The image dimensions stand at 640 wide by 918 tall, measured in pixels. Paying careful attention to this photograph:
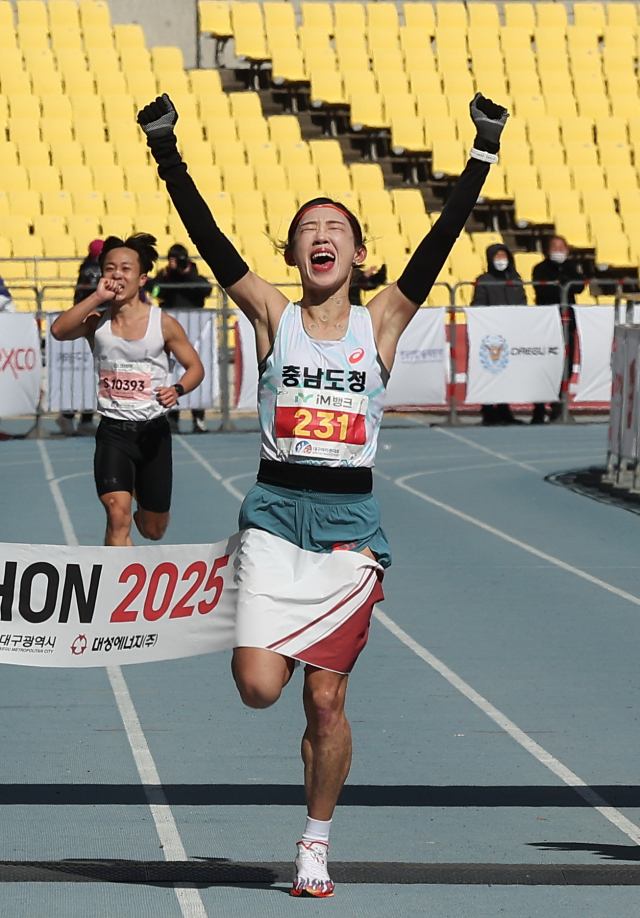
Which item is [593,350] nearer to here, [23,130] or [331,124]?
[331,124]

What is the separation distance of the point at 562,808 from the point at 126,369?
417cm

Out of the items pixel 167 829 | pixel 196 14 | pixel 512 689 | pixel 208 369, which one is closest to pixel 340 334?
pixel 167 829

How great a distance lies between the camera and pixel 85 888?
15.4 ft

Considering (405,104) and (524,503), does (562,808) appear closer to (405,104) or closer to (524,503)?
(524,503)

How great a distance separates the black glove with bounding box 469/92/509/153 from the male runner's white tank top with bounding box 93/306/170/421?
4213 mm

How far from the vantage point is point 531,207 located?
25.6m

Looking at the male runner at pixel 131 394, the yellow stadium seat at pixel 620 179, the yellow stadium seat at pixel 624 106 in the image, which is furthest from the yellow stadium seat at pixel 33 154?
the male runner at pixel 131 394

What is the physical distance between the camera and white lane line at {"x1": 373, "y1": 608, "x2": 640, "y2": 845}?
536 centimetres

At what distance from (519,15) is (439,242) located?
25.7m

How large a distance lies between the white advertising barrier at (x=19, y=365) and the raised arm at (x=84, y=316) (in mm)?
9853

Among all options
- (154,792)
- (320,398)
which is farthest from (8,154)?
(320,398)

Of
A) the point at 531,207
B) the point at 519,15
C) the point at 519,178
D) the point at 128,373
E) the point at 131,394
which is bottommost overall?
the point at 131,394

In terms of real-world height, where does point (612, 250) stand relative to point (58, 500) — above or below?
above

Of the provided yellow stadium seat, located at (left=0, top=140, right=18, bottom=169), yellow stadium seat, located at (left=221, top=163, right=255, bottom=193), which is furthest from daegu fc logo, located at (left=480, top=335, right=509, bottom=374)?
yellow stadium seat, located at (left=0, top=140, right=18, bottom=169)
